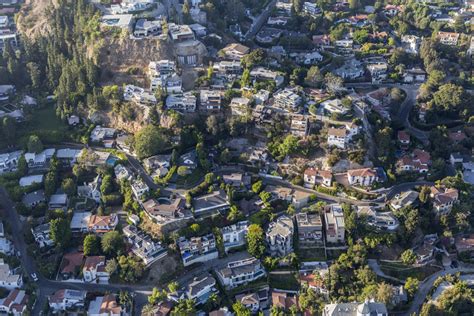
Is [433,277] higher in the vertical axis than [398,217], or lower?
lower

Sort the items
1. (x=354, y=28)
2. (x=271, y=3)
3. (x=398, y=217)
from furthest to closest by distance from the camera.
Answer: (x=271, y=3) < (x=354, y=28) < (x=398, y=217)

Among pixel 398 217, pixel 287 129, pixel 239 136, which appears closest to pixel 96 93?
pixel 239 136

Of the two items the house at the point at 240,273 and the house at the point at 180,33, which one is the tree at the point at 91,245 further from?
the house at the point at 180,33

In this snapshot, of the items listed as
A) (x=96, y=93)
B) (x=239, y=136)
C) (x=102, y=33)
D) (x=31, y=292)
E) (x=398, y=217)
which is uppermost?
(x=102, y=33)

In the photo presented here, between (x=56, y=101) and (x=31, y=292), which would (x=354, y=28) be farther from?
(x=31, y=292)

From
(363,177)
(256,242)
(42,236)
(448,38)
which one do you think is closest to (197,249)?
(256,242)

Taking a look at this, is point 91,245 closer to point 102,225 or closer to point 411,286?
point 102,225

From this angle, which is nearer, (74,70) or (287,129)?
(287,129)
